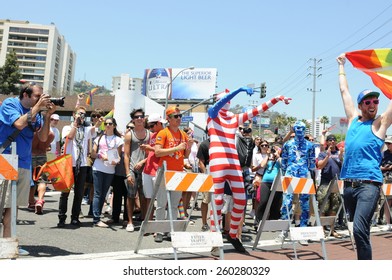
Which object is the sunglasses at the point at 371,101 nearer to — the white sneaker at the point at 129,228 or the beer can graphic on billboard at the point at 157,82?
the white sneaker at the point at 129,228

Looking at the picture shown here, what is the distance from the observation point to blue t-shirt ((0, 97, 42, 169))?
4.96 metres

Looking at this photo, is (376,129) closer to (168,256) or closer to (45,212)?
(168,256)

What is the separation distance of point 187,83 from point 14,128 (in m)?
78.9

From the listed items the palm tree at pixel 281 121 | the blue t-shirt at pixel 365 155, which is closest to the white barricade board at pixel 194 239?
the blue t-shirt at pixel 365 155

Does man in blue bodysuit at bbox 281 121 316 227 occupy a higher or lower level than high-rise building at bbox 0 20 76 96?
lower

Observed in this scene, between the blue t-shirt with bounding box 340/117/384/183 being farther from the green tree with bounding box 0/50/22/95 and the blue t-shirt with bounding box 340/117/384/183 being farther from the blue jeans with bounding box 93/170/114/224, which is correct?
the green tree with bounding box 0/50/22/95

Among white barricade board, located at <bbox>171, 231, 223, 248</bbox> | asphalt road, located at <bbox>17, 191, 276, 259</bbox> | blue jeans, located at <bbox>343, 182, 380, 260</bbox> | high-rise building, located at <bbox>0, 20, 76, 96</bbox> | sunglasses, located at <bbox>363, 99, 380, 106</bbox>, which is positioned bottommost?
asphalt road, located at <bbox>17, 191, 276, 259</bbox>

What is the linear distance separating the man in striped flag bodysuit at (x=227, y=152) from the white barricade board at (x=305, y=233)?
814 millimetres

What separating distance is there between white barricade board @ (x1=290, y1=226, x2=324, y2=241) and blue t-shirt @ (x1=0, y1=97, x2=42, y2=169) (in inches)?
141

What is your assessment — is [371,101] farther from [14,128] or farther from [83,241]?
[83,241]

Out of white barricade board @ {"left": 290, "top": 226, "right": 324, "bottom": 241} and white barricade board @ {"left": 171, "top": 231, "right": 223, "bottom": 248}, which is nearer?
white barricade board @ {"left": 171, "top": 231, "right": 223, "bottom": 248}

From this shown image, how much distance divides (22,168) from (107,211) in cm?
524

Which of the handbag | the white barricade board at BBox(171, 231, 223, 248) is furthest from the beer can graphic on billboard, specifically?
the white barricade board at BBox(171, 231, 223, 248)

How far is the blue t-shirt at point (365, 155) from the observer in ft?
15.3
